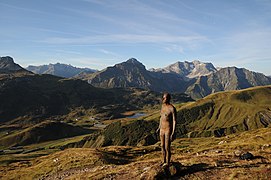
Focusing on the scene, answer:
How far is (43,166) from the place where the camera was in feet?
186

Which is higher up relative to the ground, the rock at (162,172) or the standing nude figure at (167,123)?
the standing nude figure at (167,123)

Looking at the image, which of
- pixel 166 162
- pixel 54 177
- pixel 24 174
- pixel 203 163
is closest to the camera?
pixel 166 162

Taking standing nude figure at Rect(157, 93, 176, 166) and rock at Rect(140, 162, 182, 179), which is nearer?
standing nude figure at Rect(157, 93, 176, 166)

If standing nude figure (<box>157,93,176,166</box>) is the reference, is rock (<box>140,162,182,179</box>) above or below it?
below

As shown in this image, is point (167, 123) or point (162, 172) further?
point (162, 172)

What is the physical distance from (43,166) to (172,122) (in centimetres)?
4190

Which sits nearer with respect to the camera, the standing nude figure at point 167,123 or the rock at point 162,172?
the standing nude figure at point 167,123

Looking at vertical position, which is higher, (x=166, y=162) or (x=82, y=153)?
(x=166, y=162)

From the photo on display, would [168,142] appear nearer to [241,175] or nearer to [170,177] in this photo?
[170,177]

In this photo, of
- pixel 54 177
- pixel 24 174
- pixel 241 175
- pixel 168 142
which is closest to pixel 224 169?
pixel 241 175

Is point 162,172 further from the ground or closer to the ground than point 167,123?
closer to the ground

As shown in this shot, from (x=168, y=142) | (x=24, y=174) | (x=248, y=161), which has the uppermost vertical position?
(x=168, y=142)

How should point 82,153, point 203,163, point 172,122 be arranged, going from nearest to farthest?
point 172,122 < point 203,163 < point 82,153

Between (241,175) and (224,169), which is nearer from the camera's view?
(241,175)
